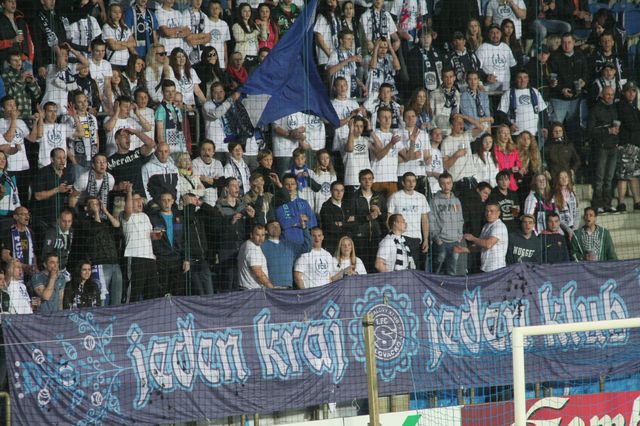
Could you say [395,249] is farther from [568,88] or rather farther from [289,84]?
[568,88]

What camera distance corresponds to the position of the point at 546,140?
1564 cm

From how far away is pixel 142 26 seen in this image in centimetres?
1466

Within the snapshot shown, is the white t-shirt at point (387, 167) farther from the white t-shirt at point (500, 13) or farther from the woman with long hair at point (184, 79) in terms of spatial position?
the white t-shirt at point (500, 13)

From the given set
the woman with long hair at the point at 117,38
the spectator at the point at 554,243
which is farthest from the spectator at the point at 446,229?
the woman with long hair at the point at 117,38

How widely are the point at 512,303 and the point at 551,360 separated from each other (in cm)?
83

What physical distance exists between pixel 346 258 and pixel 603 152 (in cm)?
451

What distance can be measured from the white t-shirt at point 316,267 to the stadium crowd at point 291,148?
2 cm

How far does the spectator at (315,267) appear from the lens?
13.4 m

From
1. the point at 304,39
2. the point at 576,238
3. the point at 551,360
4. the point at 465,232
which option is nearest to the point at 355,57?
the point at 304,39

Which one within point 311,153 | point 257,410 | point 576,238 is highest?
point 311,153

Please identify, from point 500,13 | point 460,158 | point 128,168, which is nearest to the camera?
point 128,168

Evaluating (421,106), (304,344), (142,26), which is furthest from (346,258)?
(142,26)

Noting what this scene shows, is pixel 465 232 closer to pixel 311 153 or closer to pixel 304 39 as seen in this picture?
pixel 311 153

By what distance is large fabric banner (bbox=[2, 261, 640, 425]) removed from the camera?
450 inches
